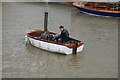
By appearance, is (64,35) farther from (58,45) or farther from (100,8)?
(100,8)

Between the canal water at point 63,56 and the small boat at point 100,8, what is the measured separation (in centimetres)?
216

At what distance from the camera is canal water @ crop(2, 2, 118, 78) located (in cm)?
1051

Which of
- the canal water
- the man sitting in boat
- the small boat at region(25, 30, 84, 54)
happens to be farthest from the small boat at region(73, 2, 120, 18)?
the man sitting in boat

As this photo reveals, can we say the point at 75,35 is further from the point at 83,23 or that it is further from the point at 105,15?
the point at 105,15

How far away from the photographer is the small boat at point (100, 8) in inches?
912

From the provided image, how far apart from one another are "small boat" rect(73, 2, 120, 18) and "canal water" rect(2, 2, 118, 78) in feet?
7.09

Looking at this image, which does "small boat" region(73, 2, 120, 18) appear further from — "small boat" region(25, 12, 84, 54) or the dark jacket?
the dark jacket

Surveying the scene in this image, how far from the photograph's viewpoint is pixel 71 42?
12.9 meters

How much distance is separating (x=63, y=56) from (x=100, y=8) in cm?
1366

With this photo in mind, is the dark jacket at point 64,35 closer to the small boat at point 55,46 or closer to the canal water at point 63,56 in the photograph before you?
the small boat at point 55,46

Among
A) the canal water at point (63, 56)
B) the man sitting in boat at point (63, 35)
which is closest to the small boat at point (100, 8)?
the canal water at point (63, 56)

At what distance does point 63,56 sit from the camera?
1244cm

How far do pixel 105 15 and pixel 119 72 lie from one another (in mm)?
13294

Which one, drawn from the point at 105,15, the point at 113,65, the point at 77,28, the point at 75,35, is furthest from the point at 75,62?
the point at 105,15
